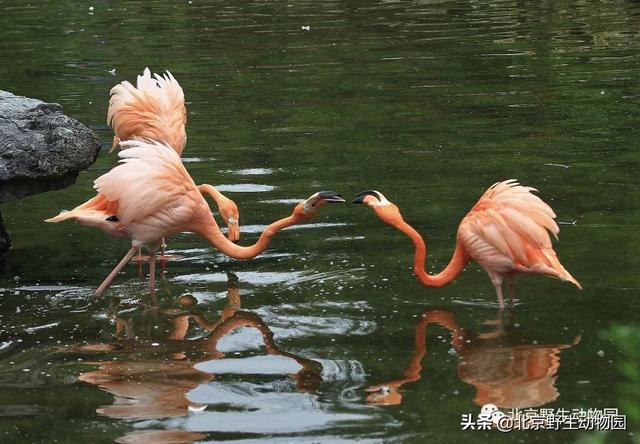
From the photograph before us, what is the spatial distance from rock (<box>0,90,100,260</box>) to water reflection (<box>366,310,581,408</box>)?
94.4 inches

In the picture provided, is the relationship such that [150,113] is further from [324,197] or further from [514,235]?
[514,235]

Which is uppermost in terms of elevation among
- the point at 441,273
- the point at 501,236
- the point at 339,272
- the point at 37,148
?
the point at 37,148

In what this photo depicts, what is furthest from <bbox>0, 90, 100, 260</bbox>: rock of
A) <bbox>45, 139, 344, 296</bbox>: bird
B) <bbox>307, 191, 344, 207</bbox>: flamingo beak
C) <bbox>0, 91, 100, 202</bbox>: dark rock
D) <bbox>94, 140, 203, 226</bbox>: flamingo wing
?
<bbox>307, 191, 344, 207</bbox>: flamingo beak

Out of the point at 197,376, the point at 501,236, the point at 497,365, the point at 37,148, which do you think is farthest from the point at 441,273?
the point at 37,148

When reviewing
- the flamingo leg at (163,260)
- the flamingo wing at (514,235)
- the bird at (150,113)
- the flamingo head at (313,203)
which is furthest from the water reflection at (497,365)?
the bird at (150,113)

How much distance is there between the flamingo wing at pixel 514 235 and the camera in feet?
18.2

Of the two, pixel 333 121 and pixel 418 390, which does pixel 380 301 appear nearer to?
pixel 418 390

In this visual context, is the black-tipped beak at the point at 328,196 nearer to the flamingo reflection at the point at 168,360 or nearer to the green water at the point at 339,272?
the green water at the point at 339,272

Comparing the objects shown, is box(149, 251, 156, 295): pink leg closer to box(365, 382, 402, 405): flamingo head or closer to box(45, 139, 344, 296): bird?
box(45, 139, 344, 296): bird

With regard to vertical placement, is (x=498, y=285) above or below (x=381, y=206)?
below

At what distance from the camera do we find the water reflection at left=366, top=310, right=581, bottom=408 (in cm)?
474

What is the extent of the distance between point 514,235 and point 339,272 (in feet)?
4.09

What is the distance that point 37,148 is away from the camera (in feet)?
21.7

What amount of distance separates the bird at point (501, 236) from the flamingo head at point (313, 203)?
0.14 m
